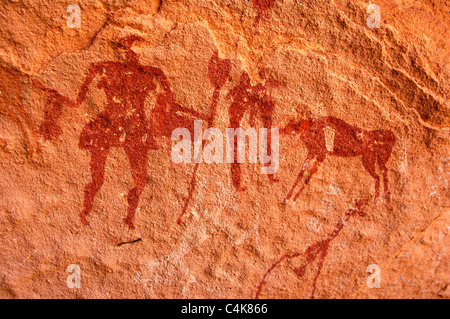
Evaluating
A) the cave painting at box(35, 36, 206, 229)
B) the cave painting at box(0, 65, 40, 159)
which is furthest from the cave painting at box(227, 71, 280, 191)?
the cave painting at box(0, 65, 40, 159)

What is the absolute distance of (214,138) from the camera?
49.4 inches

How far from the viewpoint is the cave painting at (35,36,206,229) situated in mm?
1188

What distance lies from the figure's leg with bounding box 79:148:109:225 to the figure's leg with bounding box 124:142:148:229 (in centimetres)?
9

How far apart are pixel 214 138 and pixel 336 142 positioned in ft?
1.42

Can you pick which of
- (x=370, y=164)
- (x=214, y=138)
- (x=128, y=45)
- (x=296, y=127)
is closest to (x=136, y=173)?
(x=214, y=138)

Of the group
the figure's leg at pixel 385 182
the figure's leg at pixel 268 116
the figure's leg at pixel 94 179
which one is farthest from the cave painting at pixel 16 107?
the figure's leg at pixel 385 182

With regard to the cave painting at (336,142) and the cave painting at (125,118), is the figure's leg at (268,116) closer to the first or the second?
the cave painting at (336,142)

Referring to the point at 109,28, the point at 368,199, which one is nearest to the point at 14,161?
the point at 109,28

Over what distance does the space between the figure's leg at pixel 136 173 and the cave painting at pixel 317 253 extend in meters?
0.55

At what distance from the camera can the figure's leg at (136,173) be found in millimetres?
1240

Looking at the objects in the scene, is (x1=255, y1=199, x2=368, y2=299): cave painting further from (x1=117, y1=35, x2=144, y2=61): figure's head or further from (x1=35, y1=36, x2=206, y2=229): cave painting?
(x1=117, y1=35, x2=144, y2=61): figure's head

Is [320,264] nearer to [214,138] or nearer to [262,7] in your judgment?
[214,138]

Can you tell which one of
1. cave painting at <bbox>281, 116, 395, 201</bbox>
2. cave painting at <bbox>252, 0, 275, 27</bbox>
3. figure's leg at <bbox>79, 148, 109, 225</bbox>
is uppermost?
cave painting at <bbox>252, 0, 275, 27</bbox>

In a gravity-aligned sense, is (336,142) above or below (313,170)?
above
